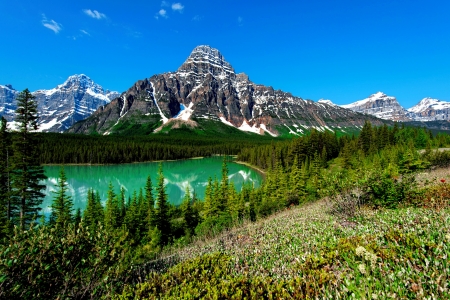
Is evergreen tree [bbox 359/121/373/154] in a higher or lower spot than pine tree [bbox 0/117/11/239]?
higher

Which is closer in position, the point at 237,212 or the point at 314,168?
the point at 237,212

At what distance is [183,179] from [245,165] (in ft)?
143

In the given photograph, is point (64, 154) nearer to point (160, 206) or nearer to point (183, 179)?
point (183, 179)

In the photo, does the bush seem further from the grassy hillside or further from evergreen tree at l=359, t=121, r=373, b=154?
evergreen tree at l=359, t=121, r=373, b=154

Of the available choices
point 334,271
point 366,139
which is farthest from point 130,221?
point 366,139

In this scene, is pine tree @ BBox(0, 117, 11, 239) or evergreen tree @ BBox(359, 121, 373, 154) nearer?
pine tree @ BBox(0, 117, 11, 239)

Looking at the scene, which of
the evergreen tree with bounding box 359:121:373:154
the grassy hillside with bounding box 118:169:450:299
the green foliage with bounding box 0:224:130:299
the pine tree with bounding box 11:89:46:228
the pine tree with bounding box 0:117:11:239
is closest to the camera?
the grassy hillside with bounding box 118:169:450:299

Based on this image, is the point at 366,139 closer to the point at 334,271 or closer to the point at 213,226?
the point at 213,226

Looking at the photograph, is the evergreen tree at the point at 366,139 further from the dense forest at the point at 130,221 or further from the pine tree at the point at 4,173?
the pine tree at the point at 4,173

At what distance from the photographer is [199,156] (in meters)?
175

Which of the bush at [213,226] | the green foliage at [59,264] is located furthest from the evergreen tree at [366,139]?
the green foliage at [59,264]

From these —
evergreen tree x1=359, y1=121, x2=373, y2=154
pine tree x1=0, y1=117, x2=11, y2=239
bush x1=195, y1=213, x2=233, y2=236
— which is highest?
evergreen tree x1=359, y1=121, x2=373, y2=154

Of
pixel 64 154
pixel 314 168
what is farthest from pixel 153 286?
pixel 64 154

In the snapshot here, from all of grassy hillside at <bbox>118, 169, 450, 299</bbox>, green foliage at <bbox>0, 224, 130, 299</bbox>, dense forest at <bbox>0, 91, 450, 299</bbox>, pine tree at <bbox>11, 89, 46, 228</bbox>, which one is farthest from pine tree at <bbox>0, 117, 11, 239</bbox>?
grassy hillside at <bbox>118, 169, 450, 299</bbox>
